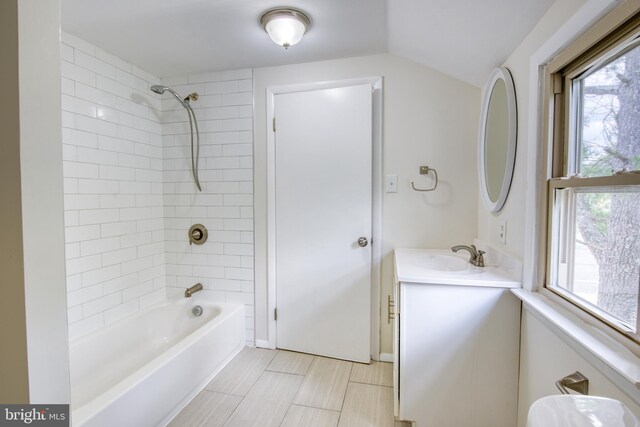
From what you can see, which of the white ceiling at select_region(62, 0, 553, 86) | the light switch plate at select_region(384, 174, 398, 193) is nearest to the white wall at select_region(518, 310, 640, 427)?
the light switch plate at select_region(384, 174, 398, 193)

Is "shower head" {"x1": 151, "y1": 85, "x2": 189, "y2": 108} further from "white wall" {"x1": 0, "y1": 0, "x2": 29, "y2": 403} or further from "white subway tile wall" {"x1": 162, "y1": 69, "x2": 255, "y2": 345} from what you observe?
"white wall" {"x1": 0, "y1": 0, "x2": 29, "y2": 403}

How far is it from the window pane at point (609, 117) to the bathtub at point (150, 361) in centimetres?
208

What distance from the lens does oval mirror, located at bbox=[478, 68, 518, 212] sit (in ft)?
4.70

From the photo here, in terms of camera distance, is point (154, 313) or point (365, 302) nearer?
point (365, 302)

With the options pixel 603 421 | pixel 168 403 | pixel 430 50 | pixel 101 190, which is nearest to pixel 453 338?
pixel 603 421

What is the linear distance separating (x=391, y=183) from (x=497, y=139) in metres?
0.67

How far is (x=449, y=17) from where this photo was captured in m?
1.40

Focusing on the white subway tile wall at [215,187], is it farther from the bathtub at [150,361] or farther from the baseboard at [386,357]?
the baseboard at [386,357]

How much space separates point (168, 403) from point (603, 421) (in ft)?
5.86

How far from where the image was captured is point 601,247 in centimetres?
95

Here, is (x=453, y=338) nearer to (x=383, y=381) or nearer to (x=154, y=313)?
(x=383, y=381)

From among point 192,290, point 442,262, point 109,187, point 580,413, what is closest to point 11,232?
point 580,413

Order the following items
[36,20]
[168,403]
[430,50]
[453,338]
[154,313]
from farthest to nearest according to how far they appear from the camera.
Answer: [154,313] → [430,50] → [168,403] → [453,338] → [36,20]

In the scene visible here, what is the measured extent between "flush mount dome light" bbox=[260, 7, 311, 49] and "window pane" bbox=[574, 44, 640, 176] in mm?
1299
